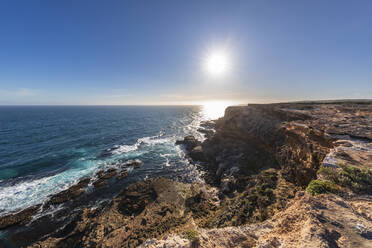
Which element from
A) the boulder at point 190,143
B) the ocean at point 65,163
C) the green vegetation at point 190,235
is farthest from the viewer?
the boulder at point 190,143

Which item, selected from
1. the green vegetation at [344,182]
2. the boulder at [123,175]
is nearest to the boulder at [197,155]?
the boulder at [123,175]

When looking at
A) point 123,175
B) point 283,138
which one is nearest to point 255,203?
point 283,138

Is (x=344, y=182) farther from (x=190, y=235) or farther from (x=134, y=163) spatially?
(x=134, y=163)

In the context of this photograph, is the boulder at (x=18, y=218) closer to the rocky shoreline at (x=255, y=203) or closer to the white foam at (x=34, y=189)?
the rocky shoreline at (x=255, y=203)

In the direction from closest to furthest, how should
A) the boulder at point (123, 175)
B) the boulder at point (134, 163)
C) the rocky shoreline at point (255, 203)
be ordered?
the rocky shoreline at point (255, 203)
the boulder at point (123, 175)
the boulder at point (134, 163)

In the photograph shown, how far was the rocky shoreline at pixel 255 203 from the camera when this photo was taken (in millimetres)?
5008

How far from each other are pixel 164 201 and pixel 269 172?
1280 centimetres

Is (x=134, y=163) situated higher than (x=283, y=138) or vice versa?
(x=283, y=138)

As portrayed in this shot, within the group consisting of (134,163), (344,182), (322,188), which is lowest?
(134,163)

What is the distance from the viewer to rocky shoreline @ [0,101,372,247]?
5008 millimetres

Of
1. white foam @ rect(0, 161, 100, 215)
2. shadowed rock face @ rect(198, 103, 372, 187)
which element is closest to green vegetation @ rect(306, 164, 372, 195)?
shadowed rock face @ rect(198, 103, 372, 187)

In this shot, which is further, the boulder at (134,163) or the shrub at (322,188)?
the boulder at (134,163)

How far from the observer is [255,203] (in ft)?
34.1

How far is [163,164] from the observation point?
25.5 metres
